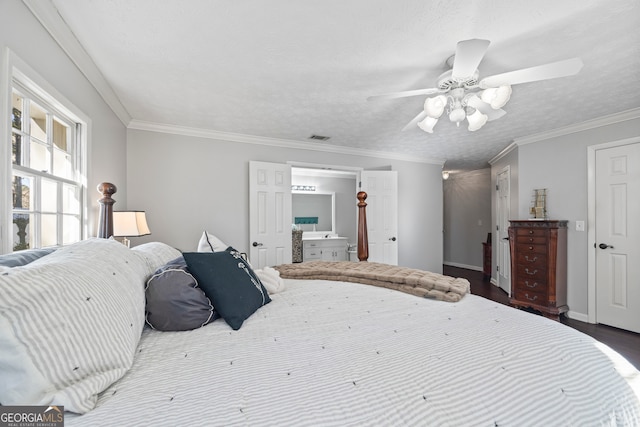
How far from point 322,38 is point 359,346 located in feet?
5.92

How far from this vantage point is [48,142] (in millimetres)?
1891

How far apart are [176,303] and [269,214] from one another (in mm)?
3020

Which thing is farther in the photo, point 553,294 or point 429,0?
point 553,294

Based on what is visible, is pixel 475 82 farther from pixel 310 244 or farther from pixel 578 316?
pixel 310 244

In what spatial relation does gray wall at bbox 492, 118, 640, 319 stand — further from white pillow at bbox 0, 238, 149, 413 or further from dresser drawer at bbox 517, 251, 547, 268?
white pillow at bbox 0, 238, 149, 413

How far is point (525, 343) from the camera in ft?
3.01

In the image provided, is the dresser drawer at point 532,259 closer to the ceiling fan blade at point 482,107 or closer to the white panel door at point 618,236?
the white panel door at point 618,236

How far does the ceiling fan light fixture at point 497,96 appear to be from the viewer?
1.81 m

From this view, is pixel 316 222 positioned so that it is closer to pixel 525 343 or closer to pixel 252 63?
pixel 252 63

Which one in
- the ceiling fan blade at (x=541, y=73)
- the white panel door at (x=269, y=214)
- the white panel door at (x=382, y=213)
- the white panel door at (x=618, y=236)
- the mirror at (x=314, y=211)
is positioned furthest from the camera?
the mirror at (x=314, y=211)

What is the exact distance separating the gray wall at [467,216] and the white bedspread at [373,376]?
608cm

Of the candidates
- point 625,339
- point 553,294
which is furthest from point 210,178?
point 625,339

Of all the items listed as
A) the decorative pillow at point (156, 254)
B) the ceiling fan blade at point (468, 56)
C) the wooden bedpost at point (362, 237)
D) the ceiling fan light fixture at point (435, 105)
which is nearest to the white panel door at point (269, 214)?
the wooden bedpost at point (362, 237)

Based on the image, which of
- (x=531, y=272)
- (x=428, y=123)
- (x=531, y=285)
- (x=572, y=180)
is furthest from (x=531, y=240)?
(x=428, y=123)
